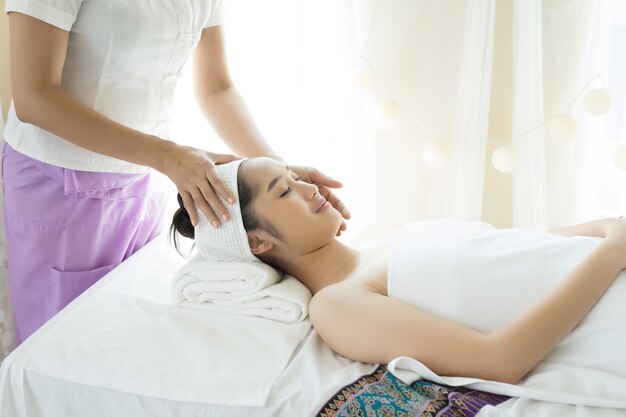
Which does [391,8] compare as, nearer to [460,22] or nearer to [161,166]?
[460,22]

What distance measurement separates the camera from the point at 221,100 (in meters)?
1.97

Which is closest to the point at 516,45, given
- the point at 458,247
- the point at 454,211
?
the point at 454,211

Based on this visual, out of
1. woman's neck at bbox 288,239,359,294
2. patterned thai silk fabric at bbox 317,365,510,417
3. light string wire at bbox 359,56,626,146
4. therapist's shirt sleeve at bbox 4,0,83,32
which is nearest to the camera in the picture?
patterned thai silk fabric at bbox 317,365,510,417

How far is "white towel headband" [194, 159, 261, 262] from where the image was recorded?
1554 mm

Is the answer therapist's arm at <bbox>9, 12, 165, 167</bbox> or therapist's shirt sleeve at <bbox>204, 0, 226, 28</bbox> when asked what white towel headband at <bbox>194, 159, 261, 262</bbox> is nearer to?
therapist's arm at <bbox>9, 12, 165, 167</bbox>

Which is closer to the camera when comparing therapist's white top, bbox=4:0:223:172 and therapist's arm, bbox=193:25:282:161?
therapist's white top, bbox=4:0:223:172

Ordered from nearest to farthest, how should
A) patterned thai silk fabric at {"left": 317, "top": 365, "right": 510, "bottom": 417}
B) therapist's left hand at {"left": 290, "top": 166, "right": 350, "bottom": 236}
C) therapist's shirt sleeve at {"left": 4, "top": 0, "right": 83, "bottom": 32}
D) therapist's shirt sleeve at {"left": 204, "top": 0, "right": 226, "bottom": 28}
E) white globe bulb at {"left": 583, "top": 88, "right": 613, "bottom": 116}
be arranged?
patterned thai silk fabric at {"left": 317, "top": 365, "right": 510, "bottom": 417}, therapist's shirt sleeve at {"left": 4, "top": 0, "right": 83, "bottom": 32}, therapist's left hand at {"left": 290, "top": 166, "right": 350, "bottom": 236}, therapist's shirt sleeve at {"left": 204, "top": 0, "right": 226, "bottom": 28}, white globe bulb at {"left": 583, "top": 88, "right": 613, "bottom": 116}

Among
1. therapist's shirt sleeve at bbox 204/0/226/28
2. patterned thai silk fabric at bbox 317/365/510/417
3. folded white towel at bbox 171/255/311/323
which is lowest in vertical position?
patterned thai silk fabric at bbox 317/365/510/417

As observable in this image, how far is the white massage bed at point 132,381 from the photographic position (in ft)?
4.12

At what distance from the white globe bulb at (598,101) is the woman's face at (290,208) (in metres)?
0.91

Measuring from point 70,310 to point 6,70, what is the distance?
1093mm

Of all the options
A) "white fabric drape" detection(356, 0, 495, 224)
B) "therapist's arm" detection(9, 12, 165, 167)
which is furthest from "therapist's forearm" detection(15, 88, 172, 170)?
"white fabric drape" detection(356, 0, 495, 224)

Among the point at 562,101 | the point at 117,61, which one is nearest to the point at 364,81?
the point at 562,101

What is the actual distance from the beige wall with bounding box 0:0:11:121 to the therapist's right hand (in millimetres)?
1045
